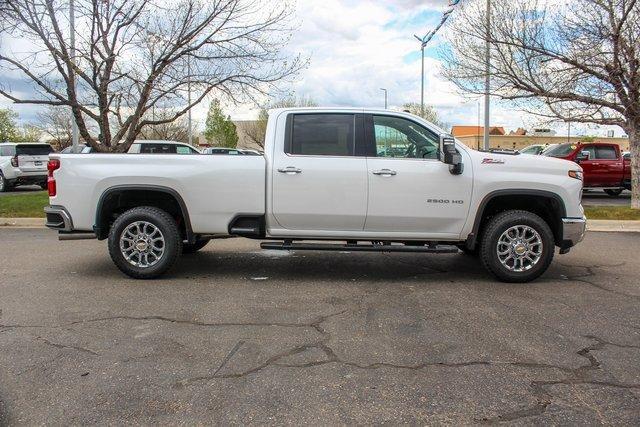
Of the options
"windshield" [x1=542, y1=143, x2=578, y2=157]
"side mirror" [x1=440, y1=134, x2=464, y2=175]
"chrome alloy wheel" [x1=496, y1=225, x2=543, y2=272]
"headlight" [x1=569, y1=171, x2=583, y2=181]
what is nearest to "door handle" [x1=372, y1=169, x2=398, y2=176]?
"side mirror" [x1=440, y1=134, x2=464, y2=175]

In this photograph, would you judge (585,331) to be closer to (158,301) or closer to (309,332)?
(309,332)

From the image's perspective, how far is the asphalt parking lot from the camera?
326cm

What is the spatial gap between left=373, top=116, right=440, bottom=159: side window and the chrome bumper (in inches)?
145

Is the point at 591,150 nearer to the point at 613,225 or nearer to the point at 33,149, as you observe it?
the point at 613,225

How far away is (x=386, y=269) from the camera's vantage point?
23.1 feet

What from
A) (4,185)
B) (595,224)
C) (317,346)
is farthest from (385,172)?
(4,185)

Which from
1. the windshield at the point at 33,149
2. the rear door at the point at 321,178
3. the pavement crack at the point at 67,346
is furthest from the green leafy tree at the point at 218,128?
the pavement crack at the point at 67,346

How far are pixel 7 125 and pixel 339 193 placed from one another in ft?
199

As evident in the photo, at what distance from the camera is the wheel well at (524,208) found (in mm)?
6172

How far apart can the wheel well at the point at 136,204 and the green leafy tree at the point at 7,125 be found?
2252 inches

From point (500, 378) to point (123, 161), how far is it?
15.2 feet

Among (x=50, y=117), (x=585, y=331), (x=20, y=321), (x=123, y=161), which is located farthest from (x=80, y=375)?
(x=50, y=117)

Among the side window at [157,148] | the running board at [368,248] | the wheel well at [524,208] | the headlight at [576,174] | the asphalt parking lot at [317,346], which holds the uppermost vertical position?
the side window at [157,148]

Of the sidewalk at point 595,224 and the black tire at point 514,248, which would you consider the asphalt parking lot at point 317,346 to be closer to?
the black tire at point 514,248
